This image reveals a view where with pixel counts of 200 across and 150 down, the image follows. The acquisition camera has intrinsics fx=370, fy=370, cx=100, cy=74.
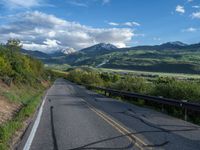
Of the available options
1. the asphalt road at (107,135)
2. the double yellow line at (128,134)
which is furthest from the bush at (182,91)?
the double yellow line at (128,134)

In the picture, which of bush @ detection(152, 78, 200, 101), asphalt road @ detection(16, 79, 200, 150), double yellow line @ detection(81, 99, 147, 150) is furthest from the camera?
bush @ detection(152, 78, 200, 101)

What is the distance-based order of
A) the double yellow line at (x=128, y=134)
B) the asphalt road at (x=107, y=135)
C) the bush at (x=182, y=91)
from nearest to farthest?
the asphalt road at (x=107, y=135) < the double yellow line at (x=128, y=134) < the bush at (x=182, y=91)

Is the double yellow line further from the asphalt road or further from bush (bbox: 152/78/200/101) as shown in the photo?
bush (bbox: 152/78/200/101)

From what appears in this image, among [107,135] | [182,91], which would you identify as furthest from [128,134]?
[182,91]

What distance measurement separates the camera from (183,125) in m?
14.6

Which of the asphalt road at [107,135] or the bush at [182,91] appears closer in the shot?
the asphalt road at [107,135]

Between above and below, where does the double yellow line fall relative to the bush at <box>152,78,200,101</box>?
below

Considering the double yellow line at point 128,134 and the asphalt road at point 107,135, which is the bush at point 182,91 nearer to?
the asphalt road at point 107,135

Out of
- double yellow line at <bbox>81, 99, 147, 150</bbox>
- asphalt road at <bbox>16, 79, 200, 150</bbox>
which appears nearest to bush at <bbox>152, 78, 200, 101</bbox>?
asphalt road at <bbox>16, 79, 200, 150</bbox>

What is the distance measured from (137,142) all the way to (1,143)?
12.0 ft

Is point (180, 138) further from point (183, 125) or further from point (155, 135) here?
point (183, 125)

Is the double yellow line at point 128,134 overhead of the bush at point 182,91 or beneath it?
beneath

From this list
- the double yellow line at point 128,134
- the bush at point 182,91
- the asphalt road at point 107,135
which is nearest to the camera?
the asphalt road at point 107,135

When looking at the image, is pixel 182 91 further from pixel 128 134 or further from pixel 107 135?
pixel 107 135
